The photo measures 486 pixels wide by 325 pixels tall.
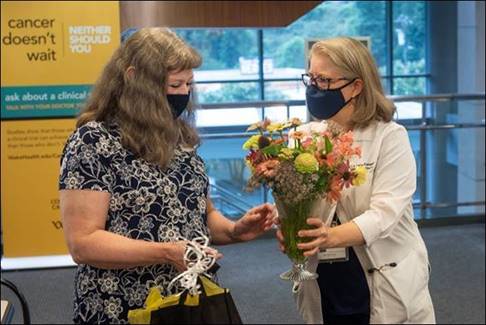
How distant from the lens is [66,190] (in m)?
1.82

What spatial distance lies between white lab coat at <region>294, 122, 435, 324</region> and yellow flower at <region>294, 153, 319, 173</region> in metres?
0.20

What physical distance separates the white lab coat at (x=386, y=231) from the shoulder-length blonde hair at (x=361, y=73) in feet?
0.12

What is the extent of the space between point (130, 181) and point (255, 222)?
39 centimetres

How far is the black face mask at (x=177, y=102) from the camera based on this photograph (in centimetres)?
195

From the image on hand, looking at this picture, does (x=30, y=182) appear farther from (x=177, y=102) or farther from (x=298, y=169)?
(x=298, y=169)

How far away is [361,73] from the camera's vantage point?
209 centimetres

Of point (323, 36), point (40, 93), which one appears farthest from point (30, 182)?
point (323, 36)

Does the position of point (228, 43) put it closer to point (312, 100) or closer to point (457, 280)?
point (457, 280)

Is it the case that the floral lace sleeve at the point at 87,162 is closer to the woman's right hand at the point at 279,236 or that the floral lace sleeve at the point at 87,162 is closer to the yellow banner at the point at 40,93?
the woman's right hand at the point at 279,236

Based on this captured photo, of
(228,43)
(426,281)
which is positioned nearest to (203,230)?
(426,281)

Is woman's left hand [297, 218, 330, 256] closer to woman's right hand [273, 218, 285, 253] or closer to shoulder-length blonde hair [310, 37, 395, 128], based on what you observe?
woman's right hand [273, 218, 285, 253]

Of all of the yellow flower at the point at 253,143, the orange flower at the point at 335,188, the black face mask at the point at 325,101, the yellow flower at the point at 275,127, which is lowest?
the orange flower at the point at 335,188

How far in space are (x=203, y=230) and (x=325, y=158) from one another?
0.43m

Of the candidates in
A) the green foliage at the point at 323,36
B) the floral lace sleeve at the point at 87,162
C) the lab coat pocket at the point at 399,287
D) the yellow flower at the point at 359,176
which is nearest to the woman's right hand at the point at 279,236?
the yellow flower at the point at 359,176
